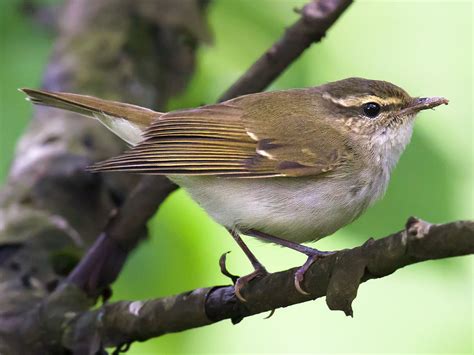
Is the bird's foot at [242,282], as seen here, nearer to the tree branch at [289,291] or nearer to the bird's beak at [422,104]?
the tree branch at [289,291]

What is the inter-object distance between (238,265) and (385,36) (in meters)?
1.54

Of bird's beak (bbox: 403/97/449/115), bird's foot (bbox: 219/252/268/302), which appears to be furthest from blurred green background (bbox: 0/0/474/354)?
bird's foot (bbox: 219/252/268/302)

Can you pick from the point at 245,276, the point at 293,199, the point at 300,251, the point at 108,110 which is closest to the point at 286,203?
the point at 293,199

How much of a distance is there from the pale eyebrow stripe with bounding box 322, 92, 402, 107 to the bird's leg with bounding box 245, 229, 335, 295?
0.73 m

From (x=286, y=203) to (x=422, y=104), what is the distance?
786 millimetres

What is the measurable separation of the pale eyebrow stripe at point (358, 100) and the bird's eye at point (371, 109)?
2cm

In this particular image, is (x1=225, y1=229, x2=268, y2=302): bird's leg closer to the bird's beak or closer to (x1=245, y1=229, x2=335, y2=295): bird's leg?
(x1=245, y1=229, x2=335, y2=295): bird's leg

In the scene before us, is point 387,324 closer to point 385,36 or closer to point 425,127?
point 425,127

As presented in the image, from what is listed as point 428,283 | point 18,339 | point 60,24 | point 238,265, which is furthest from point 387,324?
point 60,24

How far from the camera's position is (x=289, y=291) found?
2783 millimetres

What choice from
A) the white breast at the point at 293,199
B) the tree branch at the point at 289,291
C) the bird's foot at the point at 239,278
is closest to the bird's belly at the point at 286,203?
the white breast at the point at 293,199

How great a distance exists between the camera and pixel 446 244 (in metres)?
2.17

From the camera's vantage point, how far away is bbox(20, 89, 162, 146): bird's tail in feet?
12.5

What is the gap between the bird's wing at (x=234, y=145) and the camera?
344 centimetres
